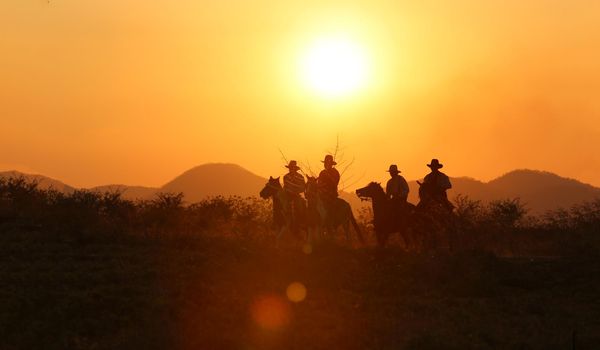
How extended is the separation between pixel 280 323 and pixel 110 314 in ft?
9.18

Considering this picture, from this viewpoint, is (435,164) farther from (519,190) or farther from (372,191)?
(519,190)

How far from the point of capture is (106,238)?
19891mm

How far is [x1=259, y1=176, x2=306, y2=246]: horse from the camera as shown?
2159 centimetres

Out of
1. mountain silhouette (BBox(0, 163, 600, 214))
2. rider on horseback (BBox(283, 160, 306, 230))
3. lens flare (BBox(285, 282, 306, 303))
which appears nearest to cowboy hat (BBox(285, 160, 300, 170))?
rider on horseback (BBox(283, 160, 306, 230))

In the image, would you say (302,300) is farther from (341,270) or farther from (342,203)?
(342,203)

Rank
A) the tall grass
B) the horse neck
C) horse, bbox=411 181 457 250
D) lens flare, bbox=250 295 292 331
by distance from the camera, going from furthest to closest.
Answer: the tall grass
horse, bbox=411 181 457 250
the horse neck
lens flare, bbox=250 295 292 331

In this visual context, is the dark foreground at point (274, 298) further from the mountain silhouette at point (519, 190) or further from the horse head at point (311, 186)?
the mountain silhouette at point (519, 190)

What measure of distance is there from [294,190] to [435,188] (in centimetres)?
384

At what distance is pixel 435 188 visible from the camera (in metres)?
21.4

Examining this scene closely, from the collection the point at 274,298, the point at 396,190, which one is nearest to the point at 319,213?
the point at 396,190

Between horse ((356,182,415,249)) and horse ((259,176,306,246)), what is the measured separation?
1.98 m

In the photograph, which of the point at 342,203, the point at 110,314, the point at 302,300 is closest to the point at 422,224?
the point at 342,203

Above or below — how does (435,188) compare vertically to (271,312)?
above

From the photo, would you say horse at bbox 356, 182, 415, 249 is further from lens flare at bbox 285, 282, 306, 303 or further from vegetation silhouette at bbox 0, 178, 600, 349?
lens flare at bbox 285, 282, 306, 303
